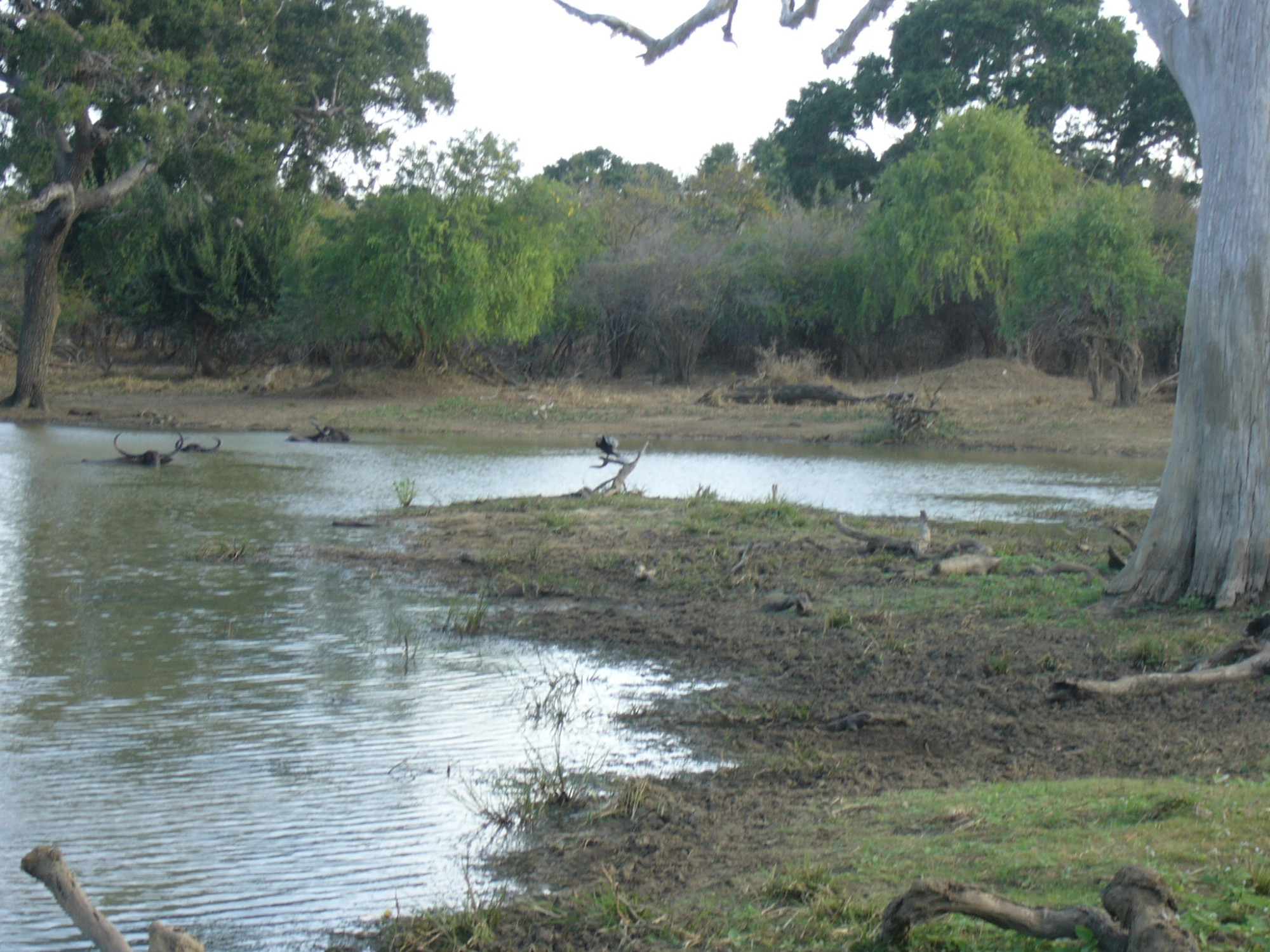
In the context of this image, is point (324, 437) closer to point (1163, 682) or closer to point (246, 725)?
point (246, 725)

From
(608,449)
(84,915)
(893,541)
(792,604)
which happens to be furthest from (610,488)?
(84,915)

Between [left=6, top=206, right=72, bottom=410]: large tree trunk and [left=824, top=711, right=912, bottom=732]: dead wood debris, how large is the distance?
28008 mm

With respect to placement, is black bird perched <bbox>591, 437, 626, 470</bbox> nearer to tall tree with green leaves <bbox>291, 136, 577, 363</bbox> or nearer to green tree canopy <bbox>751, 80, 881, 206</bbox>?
tall tree with green leaves <bbox>291, 136, 577, 363</bbox>

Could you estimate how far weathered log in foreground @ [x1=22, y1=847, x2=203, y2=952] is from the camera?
9.98ft

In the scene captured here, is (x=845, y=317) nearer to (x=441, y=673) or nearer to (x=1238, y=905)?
(x=441, y=673)

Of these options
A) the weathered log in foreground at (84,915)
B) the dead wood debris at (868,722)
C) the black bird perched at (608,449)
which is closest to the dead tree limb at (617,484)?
the black bird perched at (608,449)

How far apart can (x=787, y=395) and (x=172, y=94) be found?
52.1ft

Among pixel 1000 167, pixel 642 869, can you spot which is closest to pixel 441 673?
pixel 642 869

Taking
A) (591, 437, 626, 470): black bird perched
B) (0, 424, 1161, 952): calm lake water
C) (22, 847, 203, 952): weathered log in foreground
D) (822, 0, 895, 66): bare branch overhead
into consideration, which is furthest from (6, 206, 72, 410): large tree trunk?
(22, 847, 203, 952): weathered log in foreground

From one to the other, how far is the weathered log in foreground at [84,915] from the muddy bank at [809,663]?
146 centimetres

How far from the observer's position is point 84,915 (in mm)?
3053

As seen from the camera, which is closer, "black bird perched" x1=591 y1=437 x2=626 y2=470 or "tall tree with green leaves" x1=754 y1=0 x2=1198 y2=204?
"black bird perched" x1=591 y1=437 x2=626 y2=470

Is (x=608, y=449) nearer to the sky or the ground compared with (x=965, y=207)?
nearer to the ground

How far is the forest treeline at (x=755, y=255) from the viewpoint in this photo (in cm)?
3133
